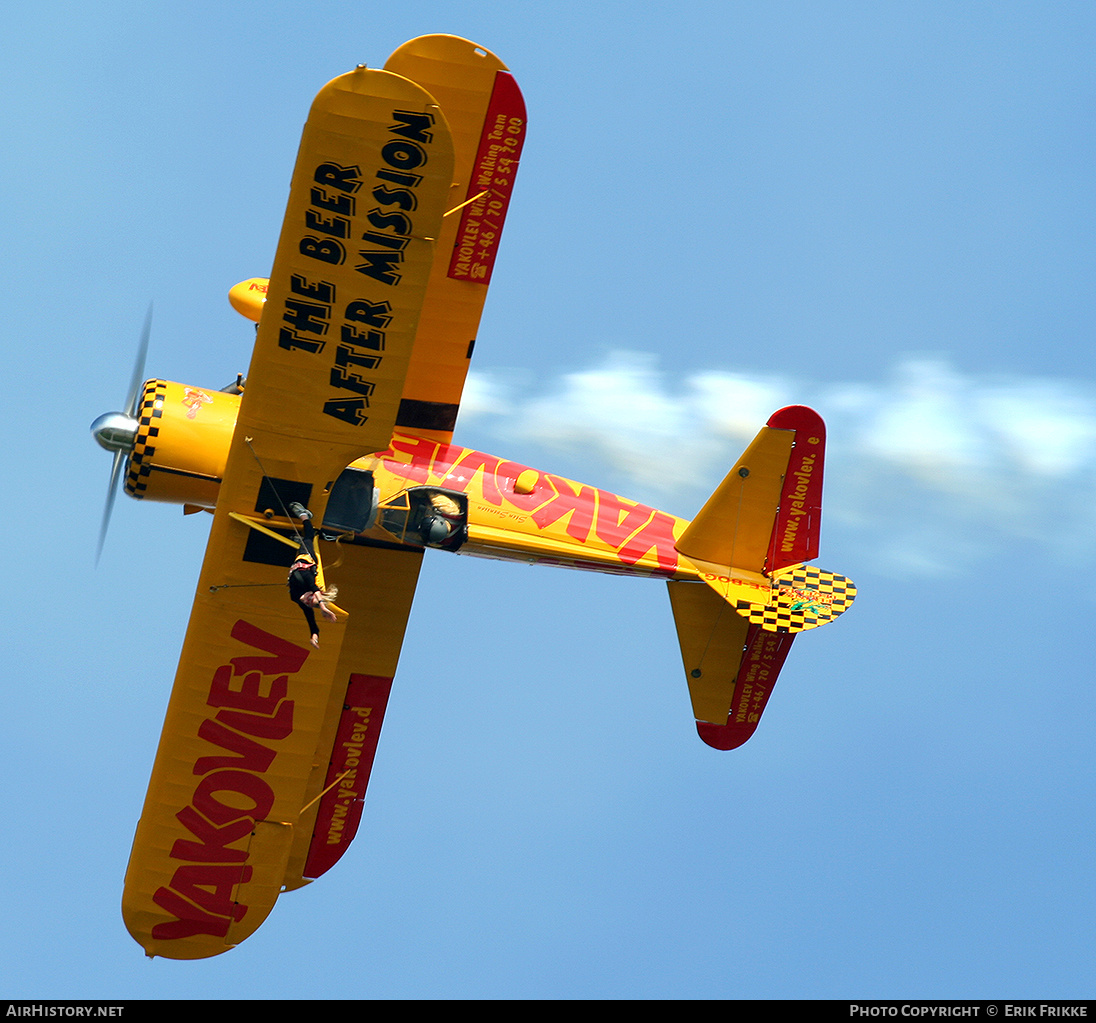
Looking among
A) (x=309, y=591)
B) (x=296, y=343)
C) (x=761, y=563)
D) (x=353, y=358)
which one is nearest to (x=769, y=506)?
(x=761, y=563)

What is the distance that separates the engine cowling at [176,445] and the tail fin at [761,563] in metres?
4.97

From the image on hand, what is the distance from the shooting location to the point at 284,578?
43.3 ft

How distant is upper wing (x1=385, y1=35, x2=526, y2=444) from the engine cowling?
7.08ft

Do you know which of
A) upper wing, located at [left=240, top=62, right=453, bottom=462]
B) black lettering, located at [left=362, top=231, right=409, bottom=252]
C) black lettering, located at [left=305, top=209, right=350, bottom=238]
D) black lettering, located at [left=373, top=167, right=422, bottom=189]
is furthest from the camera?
black lettering, located at [left=362, top=231, right=409, bottom=252]

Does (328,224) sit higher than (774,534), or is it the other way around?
(328,224)

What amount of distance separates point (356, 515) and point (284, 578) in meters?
0.93

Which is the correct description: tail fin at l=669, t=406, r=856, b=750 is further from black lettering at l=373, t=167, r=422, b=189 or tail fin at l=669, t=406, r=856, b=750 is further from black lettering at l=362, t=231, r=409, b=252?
black lettering at l=373, t=167, r=422, b=189

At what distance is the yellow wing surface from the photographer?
11.3m

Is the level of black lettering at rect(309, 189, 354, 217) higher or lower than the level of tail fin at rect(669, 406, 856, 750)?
higher

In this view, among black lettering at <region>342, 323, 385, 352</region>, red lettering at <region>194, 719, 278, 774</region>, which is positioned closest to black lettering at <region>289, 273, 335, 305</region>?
black lettering at <region>342, 323, 385, 352</region>

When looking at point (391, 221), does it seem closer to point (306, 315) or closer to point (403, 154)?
point (403, 154)

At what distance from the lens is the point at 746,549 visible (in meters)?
15.0

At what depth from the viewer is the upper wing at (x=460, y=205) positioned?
1405 centimetres

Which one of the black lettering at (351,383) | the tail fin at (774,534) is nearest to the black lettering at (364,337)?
the black lettering at (351,383)
